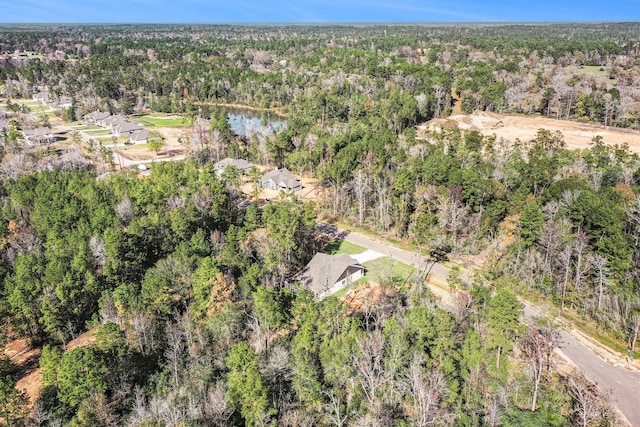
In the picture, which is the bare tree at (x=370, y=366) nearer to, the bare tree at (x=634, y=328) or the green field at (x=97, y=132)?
the bare tree at (x=634, y=328)

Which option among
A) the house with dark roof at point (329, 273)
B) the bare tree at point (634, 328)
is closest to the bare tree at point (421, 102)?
the house with dark roof at point (329, 273)

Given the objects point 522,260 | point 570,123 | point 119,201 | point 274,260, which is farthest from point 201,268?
point 570,123

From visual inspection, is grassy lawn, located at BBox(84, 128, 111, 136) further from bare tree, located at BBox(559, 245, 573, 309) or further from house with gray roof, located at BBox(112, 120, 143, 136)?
bare tree, located at BBox(559, 245, 573, 309)

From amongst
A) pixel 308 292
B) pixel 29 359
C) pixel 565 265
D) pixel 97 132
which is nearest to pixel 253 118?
pixel 97 132

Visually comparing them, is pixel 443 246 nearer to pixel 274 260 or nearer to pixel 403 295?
pixel 403 295

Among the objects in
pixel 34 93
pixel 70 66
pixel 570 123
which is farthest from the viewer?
pixel 70 66

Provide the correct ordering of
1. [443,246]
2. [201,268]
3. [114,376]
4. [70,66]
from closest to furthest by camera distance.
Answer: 1. [114,376]
2. [201,268]
3. [443,246]
4. [70,66]

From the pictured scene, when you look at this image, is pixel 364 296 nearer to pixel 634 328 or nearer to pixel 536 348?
pixel 536 348
